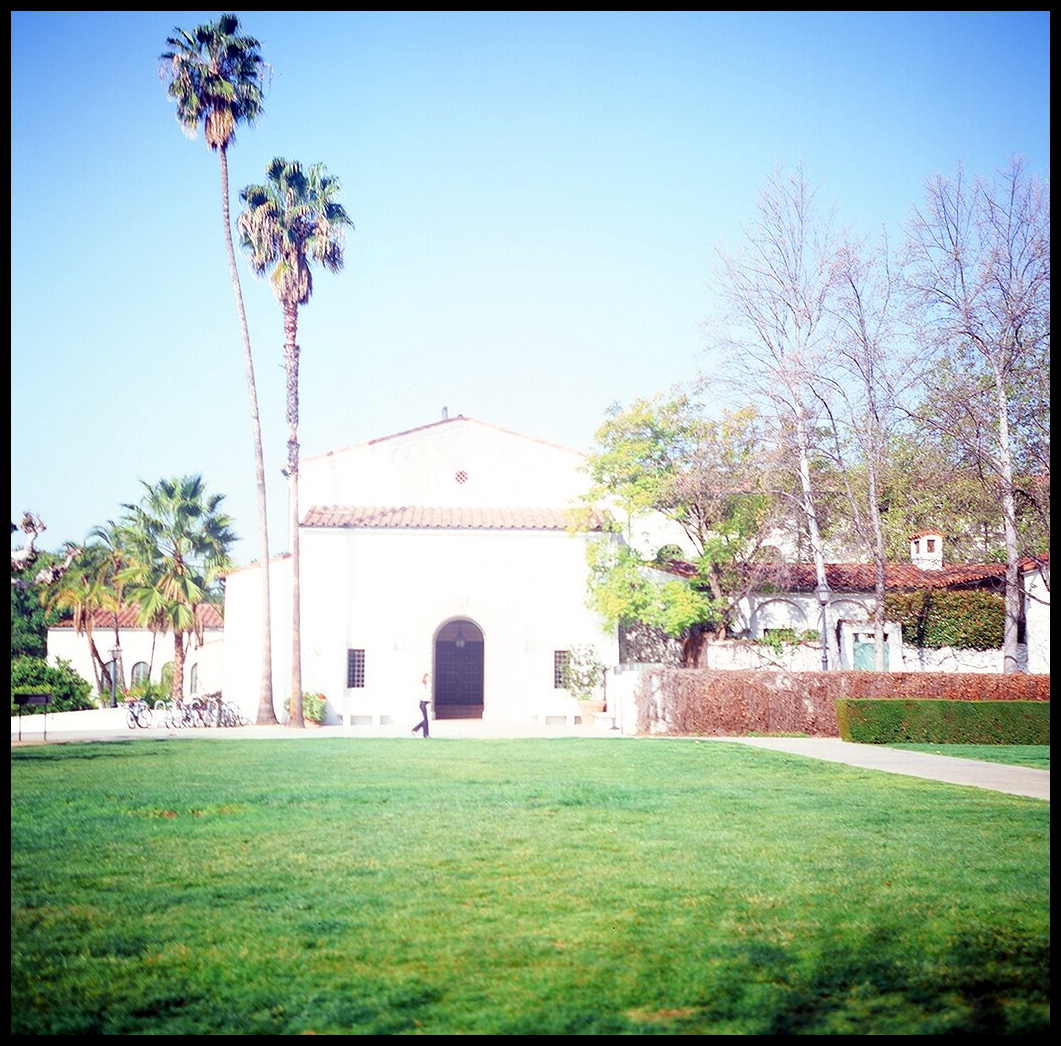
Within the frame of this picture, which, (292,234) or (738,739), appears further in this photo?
(292,234)

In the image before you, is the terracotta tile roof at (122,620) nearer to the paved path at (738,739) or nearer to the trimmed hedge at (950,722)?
the paved path at (738,739)

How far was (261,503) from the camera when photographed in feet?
102

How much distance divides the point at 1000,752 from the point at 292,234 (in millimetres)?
24489

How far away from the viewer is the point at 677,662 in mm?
32312

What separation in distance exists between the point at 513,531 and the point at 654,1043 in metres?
27.6

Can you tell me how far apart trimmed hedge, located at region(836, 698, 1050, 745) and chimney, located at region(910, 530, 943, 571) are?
15.5m

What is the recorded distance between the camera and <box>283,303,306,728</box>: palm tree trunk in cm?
2889

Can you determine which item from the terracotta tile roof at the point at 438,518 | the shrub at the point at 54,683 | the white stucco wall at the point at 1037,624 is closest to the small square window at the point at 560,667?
the terracotta tile roof at the point at 438,518

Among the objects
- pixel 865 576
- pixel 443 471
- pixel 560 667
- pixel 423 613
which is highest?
pixel 443 471

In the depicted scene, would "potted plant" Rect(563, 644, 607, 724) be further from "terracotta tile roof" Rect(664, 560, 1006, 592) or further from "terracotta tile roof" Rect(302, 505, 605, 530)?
"terracotta tile roof" Rect(302, 505, 605, 530)

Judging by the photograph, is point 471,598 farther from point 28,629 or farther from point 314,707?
point 28,629

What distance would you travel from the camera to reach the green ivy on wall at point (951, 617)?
3262 centimetres

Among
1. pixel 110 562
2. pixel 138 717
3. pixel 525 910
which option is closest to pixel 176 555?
pixel 110 562

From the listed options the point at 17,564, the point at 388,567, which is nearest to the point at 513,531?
the point at 388,567
